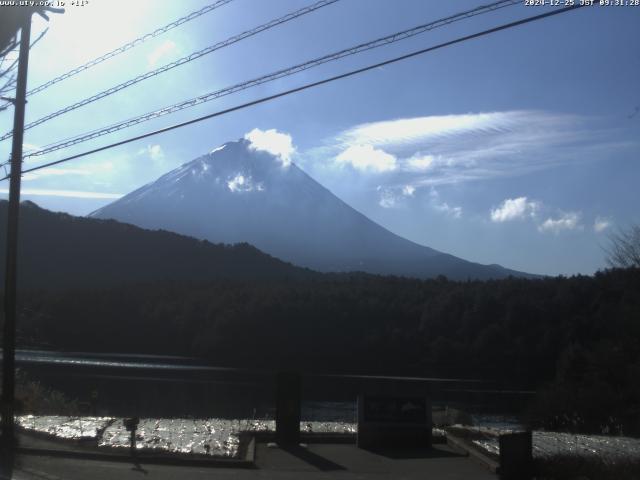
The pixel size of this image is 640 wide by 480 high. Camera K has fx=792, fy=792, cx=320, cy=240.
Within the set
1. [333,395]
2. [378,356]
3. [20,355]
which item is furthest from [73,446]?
[20,355]

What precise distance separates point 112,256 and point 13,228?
54.1m

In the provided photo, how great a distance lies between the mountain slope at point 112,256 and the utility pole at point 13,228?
135 ft

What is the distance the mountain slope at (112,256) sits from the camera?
62.1 meters

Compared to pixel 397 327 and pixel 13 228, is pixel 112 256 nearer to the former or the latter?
pixel 397 327

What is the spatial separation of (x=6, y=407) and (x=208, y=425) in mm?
3686

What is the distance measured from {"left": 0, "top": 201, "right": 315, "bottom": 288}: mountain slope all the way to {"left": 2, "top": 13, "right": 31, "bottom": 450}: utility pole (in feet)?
135

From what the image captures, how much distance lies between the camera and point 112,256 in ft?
225

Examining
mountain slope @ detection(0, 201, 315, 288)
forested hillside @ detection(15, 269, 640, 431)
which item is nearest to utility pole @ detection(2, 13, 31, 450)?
forested hillside @ detection(15, 269, 640, 431)

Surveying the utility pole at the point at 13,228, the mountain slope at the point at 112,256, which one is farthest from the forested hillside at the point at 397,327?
the utility pole at the point at 13,228

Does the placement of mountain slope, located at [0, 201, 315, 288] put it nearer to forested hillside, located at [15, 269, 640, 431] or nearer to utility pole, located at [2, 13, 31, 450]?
forested hillside, located at [15, 269, 640, 431]

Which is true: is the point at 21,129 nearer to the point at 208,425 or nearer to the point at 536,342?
the point at 208,425

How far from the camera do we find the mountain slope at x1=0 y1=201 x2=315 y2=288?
6212 centimetres

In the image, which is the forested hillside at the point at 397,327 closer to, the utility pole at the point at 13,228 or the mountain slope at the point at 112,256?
the mountain slope at the point at 112,256

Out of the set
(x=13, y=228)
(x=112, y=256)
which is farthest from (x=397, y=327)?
(x=13, y=228)
